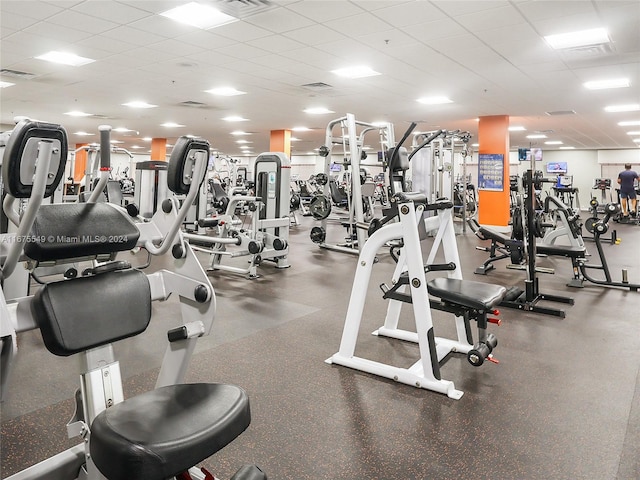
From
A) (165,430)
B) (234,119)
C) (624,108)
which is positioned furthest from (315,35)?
(624,108)

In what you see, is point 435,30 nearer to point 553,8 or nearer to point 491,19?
point 491,19

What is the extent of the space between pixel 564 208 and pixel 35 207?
17.1ft

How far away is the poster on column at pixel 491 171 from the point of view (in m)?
9.32

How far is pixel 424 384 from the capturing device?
2.22 meters

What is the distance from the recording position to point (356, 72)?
6.02 m

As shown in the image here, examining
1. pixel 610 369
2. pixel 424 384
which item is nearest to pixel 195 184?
pixel 424 384

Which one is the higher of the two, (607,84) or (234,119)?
(234,119)

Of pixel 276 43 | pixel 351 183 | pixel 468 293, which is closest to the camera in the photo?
pixel 468 293

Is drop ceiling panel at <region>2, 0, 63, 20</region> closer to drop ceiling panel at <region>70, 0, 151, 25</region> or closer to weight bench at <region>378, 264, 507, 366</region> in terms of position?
drop ceiling panel at <region>70, 0, 151, 25</region>

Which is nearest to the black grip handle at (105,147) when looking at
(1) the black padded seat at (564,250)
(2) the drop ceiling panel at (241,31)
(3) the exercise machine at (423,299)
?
(3) the exercise machine at (423,299)

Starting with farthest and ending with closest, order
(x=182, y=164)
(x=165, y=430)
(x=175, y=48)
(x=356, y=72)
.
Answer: (x=356, y=72) < (x=175, y=48) < (x=182, y=164) < (x=165, y=430)

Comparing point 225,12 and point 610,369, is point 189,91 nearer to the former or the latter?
point 225,12

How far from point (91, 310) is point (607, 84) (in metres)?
7.63

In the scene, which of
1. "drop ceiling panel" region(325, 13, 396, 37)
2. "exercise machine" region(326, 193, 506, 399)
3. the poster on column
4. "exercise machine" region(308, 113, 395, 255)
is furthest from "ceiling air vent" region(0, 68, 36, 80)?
the poster on column
